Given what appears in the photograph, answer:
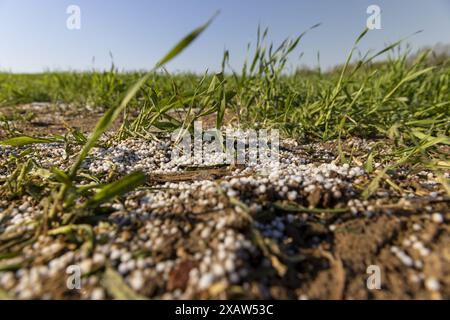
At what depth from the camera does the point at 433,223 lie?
3.10ft

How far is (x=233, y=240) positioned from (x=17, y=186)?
0.95 m

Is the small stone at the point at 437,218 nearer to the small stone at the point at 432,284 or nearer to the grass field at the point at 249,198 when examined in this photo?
the grass field at the point at 249,198

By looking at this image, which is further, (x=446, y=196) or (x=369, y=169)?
(x=369, y=169)

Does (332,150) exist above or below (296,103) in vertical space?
below

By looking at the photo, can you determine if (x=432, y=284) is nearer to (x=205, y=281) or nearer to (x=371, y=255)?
(x=371, y=255)

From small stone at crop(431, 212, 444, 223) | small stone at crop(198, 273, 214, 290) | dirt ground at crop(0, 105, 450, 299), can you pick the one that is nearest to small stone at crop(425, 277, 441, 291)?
dirt ground at crop(0, 105, 450, 299)

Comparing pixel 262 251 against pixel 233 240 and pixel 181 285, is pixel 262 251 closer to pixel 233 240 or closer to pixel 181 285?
pixel 233 240

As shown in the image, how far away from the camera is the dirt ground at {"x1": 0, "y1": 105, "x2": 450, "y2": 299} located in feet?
2.53

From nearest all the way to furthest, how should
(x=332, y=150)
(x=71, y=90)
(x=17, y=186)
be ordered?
(x=17, y=186), (x=332, y=150), (x=71, y=90)

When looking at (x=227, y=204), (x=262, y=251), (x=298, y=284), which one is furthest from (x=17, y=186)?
(x=298, y=284)

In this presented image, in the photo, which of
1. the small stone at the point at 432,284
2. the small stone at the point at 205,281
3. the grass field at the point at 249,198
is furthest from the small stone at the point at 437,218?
the small stone at the point at 205,281

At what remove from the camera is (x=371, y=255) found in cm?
86

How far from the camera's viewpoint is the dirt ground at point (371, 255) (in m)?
0.77

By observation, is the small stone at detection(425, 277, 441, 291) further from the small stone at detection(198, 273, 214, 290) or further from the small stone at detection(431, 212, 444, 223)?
the small stone at detection(198, 273, 214, 290)
